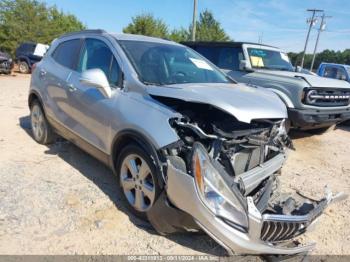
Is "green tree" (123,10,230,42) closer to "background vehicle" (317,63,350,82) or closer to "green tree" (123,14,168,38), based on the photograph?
"green tree" (123,14,168,38)

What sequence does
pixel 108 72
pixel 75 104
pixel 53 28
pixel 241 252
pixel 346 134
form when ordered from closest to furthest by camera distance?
pixel 241 252, pixel 108 72, pixel 75 104, pixel 346 134, pixel 53 28

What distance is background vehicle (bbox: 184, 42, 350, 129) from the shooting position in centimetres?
623

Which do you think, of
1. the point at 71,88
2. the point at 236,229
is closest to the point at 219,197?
the point at 236,229

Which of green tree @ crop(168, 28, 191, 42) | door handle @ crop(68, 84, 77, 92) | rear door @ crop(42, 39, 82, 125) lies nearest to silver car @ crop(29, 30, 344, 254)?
door handle @ crop(68, 84, 77, 92)

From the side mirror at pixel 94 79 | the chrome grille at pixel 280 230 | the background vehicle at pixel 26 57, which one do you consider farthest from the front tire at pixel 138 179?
the background vehicle at pixel 26 57

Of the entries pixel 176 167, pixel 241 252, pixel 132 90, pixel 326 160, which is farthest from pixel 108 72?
pixel 326 160

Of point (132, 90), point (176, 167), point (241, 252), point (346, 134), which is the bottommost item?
point (346, 134)

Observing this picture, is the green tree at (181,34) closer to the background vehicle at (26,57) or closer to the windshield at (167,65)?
the background vehicle at (26,57)

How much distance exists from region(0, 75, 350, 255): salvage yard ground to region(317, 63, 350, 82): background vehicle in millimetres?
→ 6978

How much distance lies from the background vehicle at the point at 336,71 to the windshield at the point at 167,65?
9.10 m

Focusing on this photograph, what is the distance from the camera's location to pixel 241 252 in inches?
102

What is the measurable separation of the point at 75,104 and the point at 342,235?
330cm

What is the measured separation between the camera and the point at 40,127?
534cm

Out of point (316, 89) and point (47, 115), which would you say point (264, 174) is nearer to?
point (47, 115)
